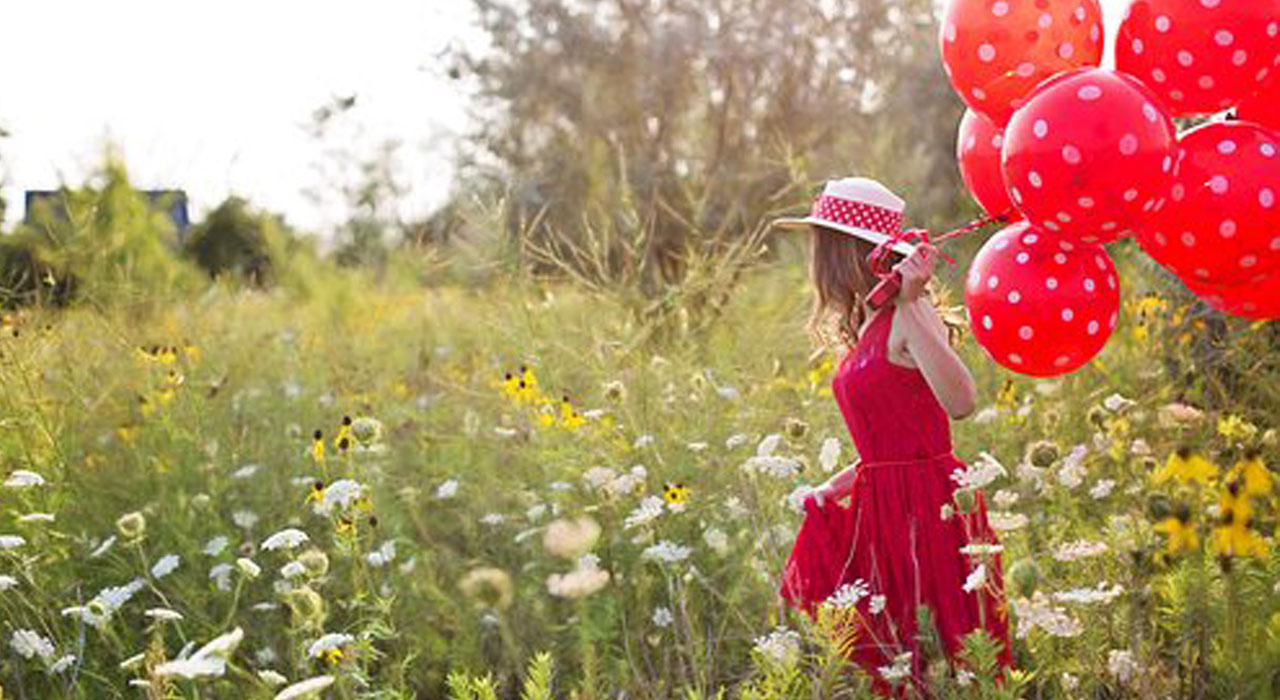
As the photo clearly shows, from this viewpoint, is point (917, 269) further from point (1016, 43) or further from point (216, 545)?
point (216, 545)

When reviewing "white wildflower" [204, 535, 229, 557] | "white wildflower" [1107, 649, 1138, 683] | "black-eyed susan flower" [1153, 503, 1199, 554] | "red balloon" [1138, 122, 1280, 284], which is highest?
"red balloon" [1138, 122, 1280, 284]

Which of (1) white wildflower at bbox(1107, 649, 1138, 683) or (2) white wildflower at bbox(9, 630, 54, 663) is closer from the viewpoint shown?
(1) white wildflower at bbox(1107, 649, 1138, 683)

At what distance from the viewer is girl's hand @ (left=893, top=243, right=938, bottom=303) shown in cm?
243

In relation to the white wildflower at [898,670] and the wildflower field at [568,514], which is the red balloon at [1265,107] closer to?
the wildflower field at [568,514]

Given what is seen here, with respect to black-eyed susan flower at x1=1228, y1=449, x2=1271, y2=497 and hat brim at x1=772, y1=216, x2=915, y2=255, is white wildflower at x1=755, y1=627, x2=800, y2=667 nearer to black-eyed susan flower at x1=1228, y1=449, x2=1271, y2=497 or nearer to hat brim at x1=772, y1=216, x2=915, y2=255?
black-eyed susan flower at x1=1228, y1=449, x2=1271, y2=497

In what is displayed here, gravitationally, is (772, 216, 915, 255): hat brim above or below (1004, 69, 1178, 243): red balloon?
below

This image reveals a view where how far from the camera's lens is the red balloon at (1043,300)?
2432 millimetres

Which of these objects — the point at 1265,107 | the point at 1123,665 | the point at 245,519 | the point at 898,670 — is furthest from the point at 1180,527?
the point at 245,519

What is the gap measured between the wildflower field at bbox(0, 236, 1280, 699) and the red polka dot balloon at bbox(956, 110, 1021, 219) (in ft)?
1.66

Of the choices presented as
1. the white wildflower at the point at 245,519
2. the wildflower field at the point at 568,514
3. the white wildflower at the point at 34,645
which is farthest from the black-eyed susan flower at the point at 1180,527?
the white wildflower at the point at 245,519

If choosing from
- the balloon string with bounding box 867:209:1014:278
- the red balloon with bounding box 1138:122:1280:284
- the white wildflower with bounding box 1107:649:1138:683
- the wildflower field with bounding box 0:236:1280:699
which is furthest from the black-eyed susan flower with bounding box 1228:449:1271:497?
the balloon string with bounding box 867:209:1014:278

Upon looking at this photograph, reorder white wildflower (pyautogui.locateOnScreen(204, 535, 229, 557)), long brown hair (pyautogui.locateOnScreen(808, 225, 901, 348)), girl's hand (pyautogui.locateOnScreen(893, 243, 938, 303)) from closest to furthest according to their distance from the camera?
girl's hand (pyautogui.locateOnScreen(893, 243, 938, 303)) → long brown hair (pyautogui.locateOnScreen(808, 225, 901, 348)) → white wildflower (pyautogui.locateOnScreen(204, 535, 229, 557))

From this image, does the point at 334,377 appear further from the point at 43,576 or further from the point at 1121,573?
the point at 1121,573

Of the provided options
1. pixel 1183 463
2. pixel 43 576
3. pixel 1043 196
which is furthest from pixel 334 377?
pixel 1183 463
